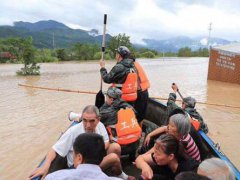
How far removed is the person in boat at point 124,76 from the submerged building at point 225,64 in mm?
9152

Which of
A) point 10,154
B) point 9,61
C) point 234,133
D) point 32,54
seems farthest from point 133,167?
point 9,61

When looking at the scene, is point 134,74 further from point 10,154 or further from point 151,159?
point 10,154

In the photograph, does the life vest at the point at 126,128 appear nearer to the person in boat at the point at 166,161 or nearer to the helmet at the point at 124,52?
the person in boat at the point at 166,161

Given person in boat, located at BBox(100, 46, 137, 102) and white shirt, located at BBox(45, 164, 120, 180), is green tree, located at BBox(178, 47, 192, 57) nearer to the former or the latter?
person in boat, located at BBox(100, 46, 137, 102)

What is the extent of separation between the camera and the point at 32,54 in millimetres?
13828

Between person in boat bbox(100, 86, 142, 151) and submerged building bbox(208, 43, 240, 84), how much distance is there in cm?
981

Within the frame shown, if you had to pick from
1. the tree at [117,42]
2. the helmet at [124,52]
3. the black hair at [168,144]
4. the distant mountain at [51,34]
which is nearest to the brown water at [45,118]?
the helmet at [124,52]

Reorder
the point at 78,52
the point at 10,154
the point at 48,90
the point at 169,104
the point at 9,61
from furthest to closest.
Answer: the point at 78,52 → the point at 9,61 → the point at 48,90 → the point at 10,154 → the point at 169,104

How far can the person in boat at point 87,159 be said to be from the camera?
5.29 ft

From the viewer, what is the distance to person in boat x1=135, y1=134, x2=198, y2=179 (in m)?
2.04

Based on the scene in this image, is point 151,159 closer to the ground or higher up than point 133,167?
higher up

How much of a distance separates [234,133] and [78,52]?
23.9 metres

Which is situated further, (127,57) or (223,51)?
(223,51)

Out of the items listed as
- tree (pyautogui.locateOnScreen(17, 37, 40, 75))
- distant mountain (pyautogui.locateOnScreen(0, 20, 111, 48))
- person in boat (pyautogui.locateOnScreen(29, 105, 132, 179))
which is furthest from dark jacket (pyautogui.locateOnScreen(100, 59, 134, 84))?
distant mountain (pyautogui.locateOnScreen(0, 20, 111, 48))
